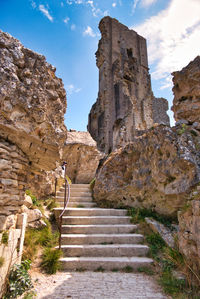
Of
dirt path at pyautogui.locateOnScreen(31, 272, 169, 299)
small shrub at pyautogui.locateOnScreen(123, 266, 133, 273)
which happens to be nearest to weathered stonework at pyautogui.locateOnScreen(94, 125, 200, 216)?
small shrub at pyautogui.locateOnScreen(123, 266, 133, 273)

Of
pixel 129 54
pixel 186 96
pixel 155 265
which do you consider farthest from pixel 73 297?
pixel 129 54

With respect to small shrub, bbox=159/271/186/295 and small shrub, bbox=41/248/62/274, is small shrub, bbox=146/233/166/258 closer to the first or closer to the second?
small shrub, bbox=159/271/186/295

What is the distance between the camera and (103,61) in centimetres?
1848

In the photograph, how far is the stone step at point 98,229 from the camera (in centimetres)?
444

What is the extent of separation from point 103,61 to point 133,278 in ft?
63.2

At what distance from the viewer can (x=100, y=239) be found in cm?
416

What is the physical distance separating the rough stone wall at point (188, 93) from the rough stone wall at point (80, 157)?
495 centimetres

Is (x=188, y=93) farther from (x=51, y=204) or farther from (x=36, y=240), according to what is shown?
(x=36, y=240)

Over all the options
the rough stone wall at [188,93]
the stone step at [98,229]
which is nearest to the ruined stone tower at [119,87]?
the rough stone wall at [188,93]

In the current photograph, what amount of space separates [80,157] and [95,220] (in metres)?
4.61

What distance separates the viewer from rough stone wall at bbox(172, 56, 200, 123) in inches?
197

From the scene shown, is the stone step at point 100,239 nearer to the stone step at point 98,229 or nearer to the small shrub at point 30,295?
the stone step at point 98,229

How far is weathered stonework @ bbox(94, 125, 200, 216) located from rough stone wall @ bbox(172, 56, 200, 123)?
1.97ft

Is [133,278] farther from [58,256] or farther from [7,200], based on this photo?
[7,200]
